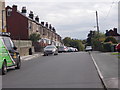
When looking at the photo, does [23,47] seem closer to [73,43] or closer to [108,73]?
[108,73]

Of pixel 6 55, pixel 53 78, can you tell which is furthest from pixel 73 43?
pixel 53 78

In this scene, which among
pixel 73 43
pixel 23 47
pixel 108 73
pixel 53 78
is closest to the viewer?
pixel 53 78

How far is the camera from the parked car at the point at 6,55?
1373 cm

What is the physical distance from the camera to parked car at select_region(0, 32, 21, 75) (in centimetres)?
1373

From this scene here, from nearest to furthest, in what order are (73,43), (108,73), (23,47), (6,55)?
(108,73) < (6,55) < (23,47) < (73,43)

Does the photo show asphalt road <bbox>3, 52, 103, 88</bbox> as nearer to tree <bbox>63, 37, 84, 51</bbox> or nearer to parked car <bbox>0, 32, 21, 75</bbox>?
parked car <bbox>0, 32, 21, 75</bbox>

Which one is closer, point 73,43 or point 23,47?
point 23,47

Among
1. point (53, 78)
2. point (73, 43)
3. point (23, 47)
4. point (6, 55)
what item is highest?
point (73, 43)

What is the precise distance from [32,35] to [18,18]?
505cm

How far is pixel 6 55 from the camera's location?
47.0 feet

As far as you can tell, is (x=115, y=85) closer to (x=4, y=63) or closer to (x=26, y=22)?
(x=4, y=63)

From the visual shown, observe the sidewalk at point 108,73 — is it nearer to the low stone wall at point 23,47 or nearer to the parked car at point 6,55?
the parked car at point 6,55

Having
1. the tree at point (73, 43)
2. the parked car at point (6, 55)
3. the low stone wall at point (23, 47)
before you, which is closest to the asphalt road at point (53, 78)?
the parked car at point (6, 55)

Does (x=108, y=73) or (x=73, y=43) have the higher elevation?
(x=73, y=43)
